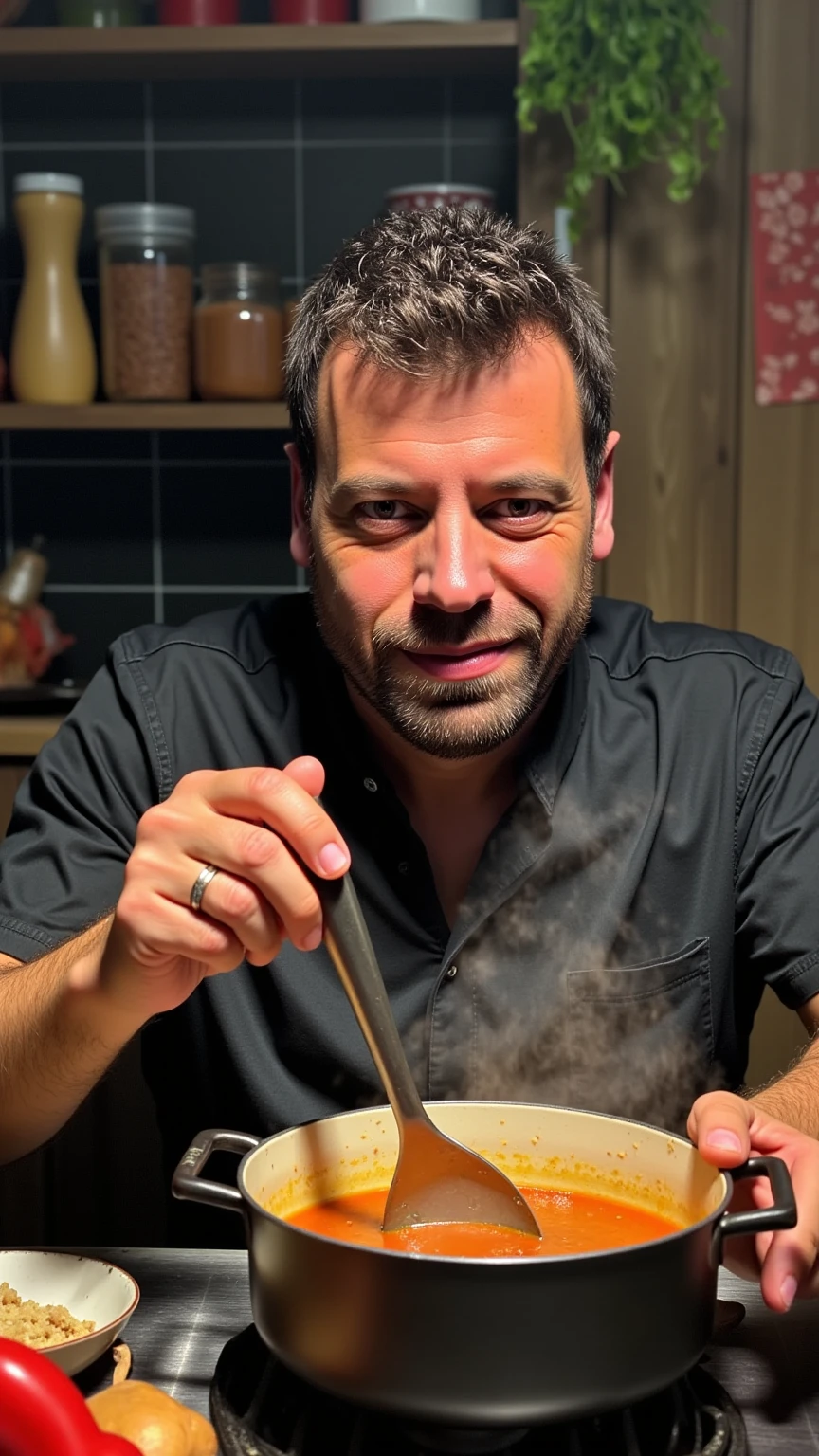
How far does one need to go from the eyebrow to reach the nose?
0.04 metres

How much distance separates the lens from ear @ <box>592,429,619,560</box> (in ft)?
4.83

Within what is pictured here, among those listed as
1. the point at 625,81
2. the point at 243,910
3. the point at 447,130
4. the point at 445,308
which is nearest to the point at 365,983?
the point at 243,910

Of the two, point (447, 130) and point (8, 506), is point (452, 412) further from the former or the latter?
point (8, 506)

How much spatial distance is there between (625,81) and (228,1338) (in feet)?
7.21

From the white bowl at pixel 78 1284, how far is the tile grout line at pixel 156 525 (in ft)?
7.42

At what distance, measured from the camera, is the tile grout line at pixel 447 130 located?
294 cm

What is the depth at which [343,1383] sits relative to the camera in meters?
0.67

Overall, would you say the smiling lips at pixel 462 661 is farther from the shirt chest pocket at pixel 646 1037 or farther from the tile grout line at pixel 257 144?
the tile grout line at pixel 257 144

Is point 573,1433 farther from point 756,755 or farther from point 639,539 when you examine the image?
point 639,539

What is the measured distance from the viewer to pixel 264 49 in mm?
2662

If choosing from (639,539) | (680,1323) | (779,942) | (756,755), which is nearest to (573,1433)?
(680,1323)

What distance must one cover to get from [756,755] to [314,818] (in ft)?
2.61

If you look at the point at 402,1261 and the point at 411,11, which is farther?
the point at 411,11

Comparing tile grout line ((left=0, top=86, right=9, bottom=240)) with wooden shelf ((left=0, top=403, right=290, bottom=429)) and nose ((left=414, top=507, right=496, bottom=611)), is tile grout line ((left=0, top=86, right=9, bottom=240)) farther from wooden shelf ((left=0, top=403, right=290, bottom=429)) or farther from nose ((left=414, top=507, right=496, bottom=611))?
nose ((left=414, top=507, right=496, bottom=611))
